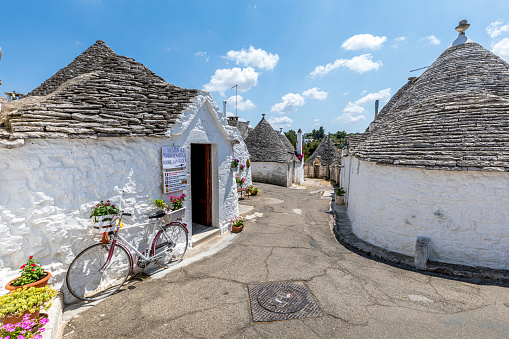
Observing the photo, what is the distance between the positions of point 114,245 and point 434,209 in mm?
7361

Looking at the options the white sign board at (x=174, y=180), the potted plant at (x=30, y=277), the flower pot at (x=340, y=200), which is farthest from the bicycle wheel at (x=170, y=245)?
the flower pot at (x=340, y=200)

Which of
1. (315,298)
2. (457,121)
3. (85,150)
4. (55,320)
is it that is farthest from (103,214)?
(457,121)

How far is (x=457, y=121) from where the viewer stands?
20.6 feet

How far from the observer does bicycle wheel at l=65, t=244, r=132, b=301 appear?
3986mm

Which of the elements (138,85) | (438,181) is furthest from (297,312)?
(138,85)

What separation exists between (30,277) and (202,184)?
497 cm

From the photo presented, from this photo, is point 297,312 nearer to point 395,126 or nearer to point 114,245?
point 114,245

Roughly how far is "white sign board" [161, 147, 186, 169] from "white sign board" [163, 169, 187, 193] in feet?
0.52

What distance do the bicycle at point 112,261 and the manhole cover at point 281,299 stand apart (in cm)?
252

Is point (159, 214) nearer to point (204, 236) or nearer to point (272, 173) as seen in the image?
point (204, 236)

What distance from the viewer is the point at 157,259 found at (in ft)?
17.4

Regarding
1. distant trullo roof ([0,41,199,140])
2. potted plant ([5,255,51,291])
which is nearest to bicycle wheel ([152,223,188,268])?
potted plant ([5,255,51,291])

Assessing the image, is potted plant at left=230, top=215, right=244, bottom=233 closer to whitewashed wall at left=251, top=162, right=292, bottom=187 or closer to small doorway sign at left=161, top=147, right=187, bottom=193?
small doorway sign at left=161, top=147, right=187, bottom=193

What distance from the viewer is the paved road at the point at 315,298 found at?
3.38m
